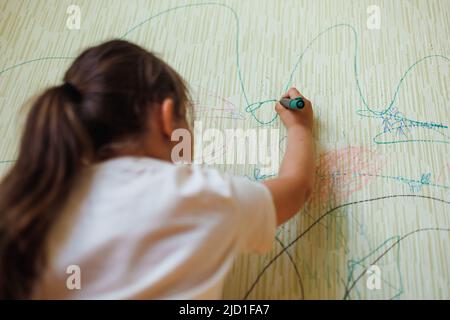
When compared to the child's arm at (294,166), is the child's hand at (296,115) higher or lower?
higher

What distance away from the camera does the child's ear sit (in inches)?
18.7

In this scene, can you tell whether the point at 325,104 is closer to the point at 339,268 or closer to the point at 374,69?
the point at 374,69

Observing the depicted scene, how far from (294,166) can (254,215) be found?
0.43 feet

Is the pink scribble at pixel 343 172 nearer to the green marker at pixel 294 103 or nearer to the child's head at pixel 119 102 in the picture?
the green marker at pixel 294 103

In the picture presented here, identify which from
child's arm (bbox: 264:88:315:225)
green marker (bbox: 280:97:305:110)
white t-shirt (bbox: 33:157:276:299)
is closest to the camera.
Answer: white t-shirt (bbox: 33:157:276:299)

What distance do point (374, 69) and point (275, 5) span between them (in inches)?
8.9

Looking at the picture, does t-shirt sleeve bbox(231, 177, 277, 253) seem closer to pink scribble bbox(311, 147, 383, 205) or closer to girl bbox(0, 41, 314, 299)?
girl bbox(0, 41, 314, 299)

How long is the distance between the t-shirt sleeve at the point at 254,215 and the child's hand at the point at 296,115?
184 millimetres

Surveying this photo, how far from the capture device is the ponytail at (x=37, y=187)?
401 millimetres

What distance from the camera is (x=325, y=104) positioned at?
662 millimetres

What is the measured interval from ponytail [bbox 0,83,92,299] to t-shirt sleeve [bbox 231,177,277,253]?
0.18m

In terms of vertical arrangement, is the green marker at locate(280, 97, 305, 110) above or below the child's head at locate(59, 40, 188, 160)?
above

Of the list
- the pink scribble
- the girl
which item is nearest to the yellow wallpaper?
the pink scribble

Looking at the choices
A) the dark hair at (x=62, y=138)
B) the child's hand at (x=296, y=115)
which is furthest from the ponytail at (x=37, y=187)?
the child's hand at (x=296, y=115)
